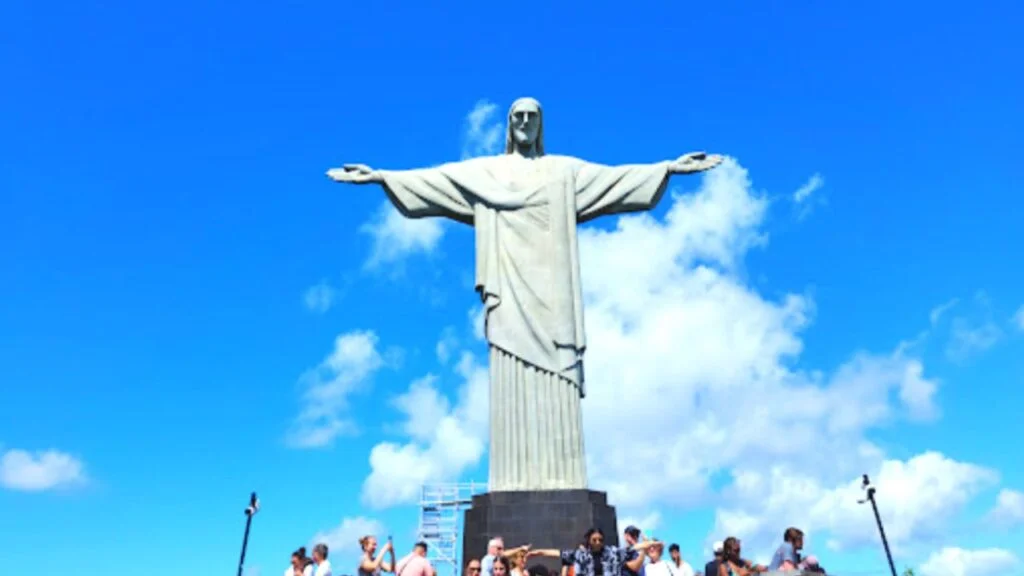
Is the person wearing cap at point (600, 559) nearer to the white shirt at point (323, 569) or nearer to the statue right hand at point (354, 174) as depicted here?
the white shirt at point (323, 569)

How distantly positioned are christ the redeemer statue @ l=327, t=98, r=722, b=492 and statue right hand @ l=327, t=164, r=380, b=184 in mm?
16

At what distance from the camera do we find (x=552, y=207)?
517 inches

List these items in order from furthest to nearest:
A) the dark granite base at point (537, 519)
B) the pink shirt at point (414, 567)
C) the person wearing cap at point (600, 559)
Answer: the dark granite base at point (537, 519) < the pink shirt at point (414, 567) < the person wearing cap at point (600, 559)

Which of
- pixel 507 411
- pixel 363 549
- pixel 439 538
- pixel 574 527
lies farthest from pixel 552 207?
pixel 439 538

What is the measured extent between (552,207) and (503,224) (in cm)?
83

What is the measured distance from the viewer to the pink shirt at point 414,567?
29.7ft

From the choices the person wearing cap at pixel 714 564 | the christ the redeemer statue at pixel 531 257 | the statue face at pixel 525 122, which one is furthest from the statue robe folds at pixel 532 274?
the person wearing cap at pixel 714 564

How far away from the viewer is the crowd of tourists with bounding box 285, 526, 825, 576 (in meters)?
8.34

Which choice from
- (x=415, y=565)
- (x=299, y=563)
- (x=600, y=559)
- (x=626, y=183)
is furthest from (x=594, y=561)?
(x=626, y=183)

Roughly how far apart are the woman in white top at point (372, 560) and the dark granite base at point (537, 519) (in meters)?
1.72

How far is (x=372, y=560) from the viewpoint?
959cm

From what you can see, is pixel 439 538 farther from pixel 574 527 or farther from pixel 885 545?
pixel 574 527

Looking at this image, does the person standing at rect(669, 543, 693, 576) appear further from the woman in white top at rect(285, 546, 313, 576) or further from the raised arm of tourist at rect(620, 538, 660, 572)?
the woman in white top at rect(285, 546, 313, 576)

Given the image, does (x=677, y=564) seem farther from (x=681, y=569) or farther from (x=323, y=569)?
(x=323, y=569)
